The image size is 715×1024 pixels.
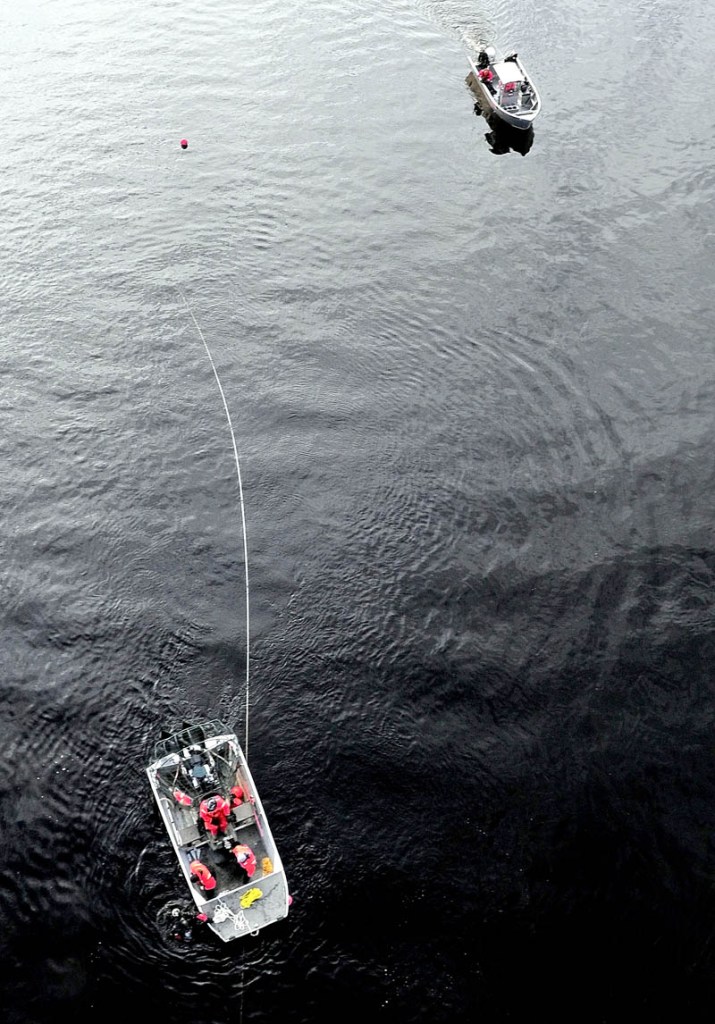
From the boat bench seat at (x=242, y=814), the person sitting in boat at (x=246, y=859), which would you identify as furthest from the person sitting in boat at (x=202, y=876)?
the boat bench seat at (x=242, y=814)

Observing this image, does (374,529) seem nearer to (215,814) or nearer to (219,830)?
(215,814)

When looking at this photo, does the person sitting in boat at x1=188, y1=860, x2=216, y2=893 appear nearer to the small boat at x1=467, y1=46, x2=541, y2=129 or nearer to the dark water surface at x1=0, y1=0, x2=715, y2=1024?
the dark water surface at x1=0, y1=0, x2=715, y2=1024

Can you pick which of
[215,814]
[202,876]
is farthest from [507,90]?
[202,876]

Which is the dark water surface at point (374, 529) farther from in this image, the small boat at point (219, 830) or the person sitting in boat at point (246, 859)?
the person sitting in boat at point (246, 859)

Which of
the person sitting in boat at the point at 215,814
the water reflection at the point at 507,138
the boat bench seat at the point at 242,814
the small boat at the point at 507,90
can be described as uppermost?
the small boat at the point at 507,90

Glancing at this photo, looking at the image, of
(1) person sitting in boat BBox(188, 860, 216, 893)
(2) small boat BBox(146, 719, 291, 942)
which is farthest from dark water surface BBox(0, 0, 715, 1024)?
(1) person sitting in boat BBox(188, 860, 216, 893)

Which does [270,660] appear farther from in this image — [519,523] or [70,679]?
[519,523]
